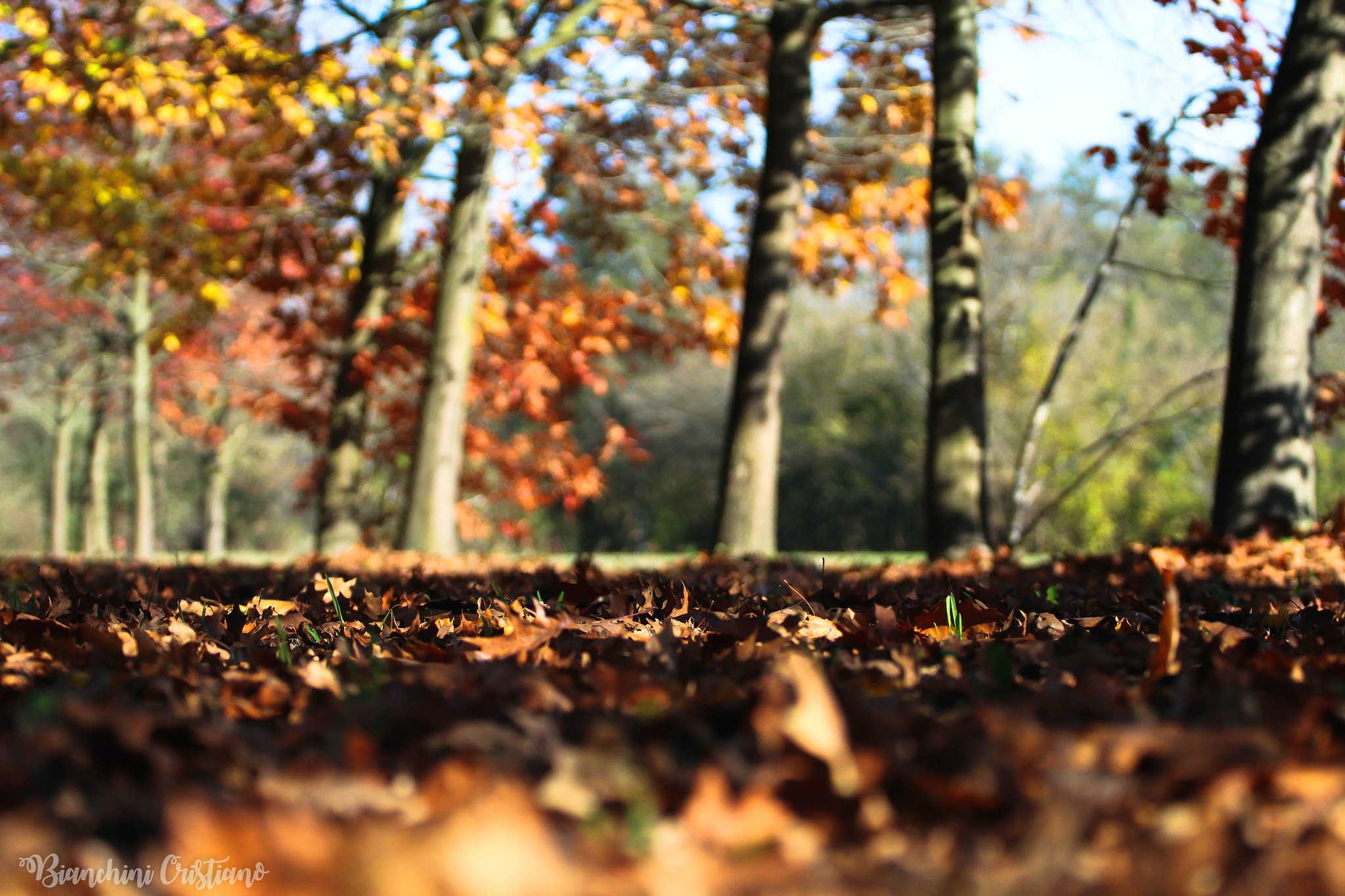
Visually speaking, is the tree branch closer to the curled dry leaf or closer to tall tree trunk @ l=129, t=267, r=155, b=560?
the curled dry leaf

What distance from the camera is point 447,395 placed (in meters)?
9.85

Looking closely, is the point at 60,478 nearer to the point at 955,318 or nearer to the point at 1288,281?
the point at 955,318

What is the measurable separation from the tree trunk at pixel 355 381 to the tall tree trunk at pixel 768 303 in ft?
15.2

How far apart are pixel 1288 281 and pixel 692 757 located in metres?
5.68

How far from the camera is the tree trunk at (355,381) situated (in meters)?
11.6

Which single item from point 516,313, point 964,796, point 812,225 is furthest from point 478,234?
point 964,796

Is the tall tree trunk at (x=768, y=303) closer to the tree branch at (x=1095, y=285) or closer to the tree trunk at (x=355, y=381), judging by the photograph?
the tree branch at (x=1095, y=285)

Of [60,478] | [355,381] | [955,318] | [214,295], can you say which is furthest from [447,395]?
[60,478]

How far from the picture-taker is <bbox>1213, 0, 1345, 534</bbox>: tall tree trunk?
577 cm

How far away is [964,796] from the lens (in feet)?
3.85

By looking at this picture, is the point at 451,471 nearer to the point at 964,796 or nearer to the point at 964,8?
the point at 964,8

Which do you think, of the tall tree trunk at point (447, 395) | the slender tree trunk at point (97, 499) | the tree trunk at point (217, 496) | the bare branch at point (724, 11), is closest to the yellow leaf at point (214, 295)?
the tall tree trunk at point (447, 395)

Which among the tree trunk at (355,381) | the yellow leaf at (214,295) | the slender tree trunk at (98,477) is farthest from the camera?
the slender tree trunk at (98,477)

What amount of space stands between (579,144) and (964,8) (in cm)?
497
